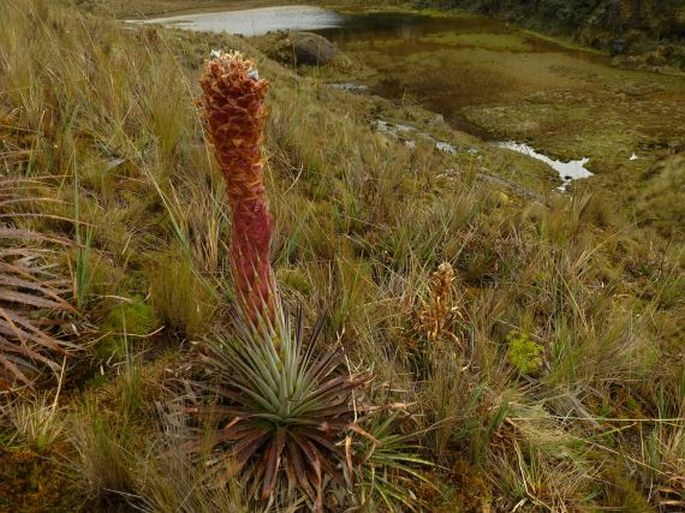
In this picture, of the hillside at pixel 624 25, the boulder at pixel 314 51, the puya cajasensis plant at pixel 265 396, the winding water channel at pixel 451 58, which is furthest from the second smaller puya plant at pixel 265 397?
the hillside at pixel 624 25

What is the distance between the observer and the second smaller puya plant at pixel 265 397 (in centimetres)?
160

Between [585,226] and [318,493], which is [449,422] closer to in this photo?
[318,493]

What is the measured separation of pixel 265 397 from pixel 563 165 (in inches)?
508

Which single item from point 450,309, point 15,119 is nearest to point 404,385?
point 450,309

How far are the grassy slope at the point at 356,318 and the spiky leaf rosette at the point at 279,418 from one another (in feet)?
0.61

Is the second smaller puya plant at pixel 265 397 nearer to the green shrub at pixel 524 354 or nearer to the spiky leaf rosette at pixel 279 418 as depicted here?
the spiky leaf rosette at pixel 279 418

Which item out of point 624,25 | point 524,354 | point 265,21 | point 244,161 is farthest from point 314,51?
point 244,161

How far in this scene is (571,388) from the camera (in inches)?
103

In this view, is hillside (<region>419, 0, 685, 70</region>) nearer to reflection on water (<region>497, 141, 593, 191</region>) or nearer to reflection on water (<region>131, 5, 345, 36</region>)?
reflection on water (<region>497, 141, 593, 191</region>)

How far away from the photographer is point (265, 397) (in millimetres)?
1763

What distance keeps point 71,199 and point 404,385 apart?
2.09 meters

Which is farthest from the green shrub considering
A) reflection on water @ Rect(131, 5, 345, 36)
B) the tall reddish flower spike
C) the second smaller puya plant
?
reflection on water @ Rect(131, 5, 345, 36)

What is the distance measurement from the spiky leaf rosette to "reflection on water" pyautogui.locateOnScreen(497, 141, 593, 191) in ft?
35.4

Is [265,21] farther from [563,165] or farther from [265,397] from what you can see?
[265,397]
